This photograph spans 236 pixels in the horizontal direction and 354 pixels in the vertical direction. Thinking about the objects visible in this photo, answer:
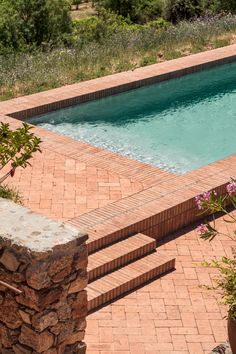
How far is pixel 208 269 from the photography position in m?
8.16

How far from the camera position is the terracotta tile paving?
6.81 meters

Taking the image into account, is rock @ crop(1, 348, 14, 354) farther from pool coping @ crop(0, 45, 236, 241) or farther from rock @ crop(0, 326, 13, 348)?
pool coping @ crop(0, 45, 236, 241)

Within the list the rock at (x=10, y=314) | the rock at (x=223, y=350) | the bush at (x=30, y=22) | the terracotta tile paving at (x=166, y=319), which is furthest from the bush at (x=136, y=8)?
the rock at (x=10, y=314)

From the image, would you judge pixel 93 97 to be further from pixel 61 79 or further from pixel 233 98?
pixel 233 98

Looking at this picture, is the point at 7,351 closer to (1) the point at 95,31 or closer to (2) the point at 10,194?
(2) the point at 10,194

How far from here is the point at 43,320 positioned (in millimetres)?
5461

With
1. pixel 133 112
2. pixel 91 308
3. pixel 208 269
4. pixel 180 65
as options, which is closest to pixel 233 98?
pixel 180 65

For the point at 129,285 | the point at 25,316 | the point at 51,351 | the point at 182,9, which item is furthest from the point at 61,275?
the point at 182,9

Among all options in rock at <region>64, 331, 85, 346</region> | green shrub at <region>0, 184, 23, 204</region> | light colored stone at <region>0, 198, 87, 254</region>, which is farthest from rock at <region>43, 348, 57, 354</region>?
green shrub at <region>0, 184, 23, 204</region>

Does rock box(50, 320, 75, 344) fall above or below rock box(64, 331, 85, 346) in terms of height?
above

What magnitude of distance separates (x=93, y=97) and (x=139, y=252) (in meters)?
5.87

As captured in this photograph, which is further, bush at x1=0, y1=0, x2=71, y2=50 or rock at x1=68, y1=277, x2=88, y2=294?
bush at x1=0, y1=0, x2=71, y2=50

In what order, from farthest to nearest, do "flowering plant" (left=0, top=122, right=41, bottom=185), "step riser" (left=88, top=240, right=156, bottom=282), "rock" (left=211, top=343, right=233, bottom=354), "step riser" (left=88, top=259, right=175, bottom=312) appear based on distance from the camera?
1. "step riser" (left=88, top=240, right=156, bottom=282)
2. "step riser" (left=88, top=259, right=175, bottom=312)
3. "flowering plant" (left=0, top=122, right=41, bottom=185)
4. "rock" (left=211, top=343, right=233, bottom=354)

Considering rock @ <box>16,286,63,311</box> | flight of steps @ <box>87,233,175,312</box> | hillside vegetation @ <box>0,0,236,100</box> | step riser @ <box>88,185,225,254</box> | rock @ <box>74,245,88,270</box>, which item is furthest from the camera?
hillside vegetation @ <box>0,0,236,100</box>
